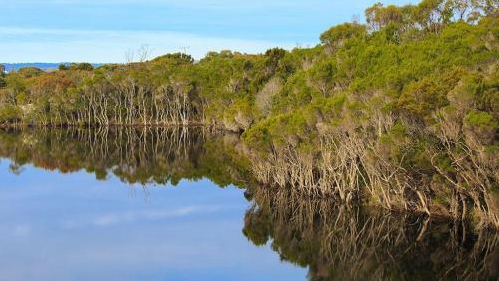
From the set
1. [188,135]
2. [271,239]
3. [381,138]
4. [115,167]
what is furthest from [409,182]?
[188,135]

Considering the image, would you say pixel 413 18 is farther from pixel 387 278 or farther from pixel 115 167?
pixel 387 278

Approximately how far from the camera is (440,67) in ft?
106

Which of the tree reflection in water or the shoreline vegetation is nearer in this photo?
the tree reflection in water

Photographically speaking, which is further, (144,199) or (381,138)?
(144,199)

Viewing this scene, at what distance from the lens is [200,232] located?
31.5 metres

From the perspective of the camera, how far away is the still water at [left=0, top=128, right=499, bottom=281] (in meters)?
24.5

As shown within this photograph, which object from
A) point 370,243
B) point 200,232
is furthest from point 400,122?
point 200,232

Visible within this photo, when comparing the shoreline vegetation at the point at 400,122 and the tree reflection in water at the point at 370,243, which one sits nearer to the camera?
the tree reflection in water at the point at 370,243

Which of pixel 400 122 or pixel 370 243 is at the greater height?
pixel 400 122

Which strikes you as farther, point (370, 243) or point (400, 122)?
point (400, 122)

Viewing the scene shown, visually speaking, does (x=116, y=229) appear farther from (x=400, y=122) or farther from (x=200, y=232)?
(x=400, y=122)

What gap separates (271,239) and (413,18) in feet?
113

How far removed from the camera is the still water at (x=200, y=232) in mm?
24484

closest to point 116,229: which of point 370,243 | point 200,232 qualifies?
point 200,232
